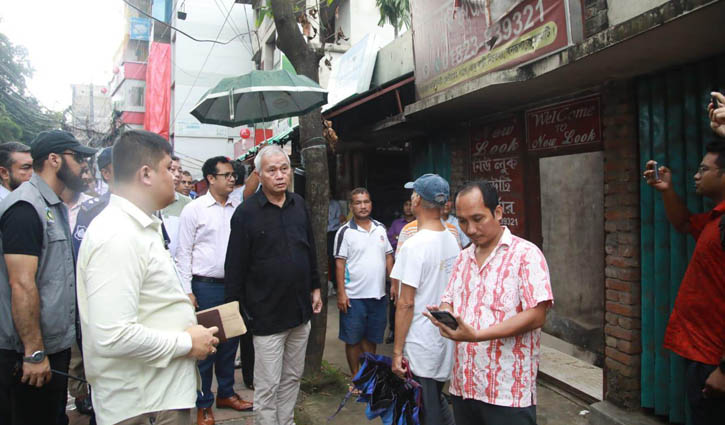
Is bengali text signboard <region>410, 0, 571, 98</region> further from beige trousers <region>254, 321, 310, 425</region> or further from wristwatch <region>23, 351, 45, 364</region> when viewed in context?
wristwatch <region>23, 351, 45, 364</region>

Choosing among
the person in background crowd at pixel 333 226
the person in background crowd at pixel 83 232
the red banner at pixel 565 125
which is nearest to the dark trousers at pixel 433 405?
the person in background crowd at pixel 83 232

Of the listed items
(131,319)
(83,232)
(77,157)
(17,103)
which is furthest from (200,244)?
Answer: (17,103)

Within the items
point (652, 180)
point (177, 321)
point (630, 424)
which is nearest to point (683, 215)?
point (652, 180)

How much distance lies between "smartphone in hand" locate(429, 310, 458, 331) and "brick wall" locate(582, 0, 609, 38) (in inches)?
104

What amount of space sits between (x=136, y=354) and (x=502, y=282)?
162cm

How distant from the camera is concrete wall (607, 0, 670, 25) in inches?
119

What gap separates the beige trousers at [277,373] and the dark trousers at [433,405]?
98 cm

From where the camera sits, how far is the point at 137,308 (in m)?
1.87

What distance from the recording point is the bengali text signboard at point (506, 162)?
5508 mm

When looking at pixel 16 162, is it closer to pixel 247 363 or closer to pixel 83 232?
pixel 83 232

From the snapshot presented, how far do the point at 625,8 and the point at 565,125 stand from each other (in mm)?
1653

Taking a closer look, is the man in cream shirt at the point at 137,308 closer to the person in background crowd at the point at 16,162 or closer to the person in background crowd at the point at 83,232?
the person in background crowd at the point at 83,232

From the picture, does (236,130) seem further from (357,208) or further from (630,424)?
(630,424)

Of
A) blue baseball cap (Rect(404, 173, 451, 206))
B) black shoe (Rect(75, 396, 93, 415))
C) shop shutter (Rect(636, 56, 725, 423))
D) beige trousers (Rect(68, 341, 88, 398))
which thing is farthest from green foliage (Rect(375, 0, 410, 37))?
black shoe (Rect(75, 396, 93, 415))
